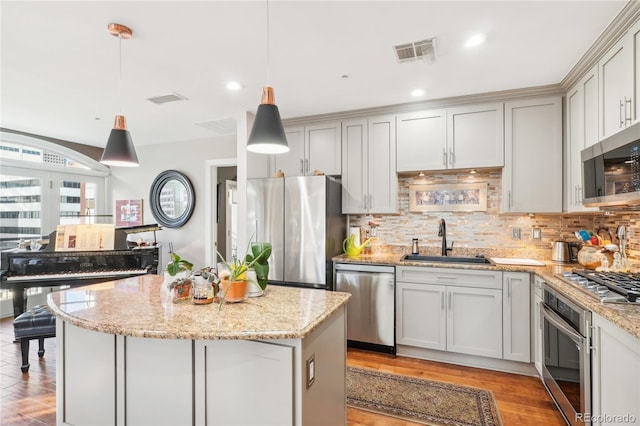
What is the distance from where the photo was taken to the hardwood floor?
2.18m

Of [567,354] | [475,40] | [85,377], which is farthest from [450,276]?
[85,377]

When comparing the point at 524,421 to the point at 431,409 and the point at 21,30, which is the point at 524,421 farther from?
the point at 21,30

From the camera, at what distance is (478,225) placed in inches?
135

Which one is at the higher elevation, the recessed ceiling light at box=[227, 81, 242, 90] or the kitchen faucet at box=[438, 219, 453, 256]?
the recessed ceiling light at box=[227, 81, 242, 90]

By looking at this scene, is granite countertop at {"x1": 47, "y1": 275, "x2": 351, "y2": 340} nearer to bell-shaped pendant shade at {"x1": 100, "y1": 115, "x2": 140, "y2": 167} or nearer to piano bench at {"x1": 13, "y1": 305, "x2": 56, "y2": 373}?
bell-shaped pendant shade at {"x1": 100, "y1": 115, "x2": 140, "y2": 167}

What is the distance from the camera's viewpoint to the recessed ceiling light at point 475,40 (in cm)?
214

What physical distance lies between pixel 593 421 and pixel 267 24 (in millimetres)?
2900

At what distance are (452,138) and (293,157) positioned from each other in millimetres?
1794

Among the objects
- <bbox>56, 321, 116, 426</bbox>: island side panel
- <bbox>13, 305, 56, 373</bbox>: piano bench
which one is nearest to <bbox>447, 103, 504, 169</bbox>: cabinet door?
<bbox>56, 321, 116, 426</bbox>: island side panel

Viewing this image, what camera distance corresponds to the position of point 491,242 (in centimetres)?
339

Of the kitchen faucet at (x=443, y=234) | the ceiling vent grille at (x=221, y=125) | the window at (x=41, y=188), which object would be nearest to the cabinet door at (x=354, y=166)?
the kitchen faucet at (x=443, y=234)

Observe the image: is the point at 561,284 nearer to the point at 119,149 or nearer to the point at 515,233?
the point at 515,233

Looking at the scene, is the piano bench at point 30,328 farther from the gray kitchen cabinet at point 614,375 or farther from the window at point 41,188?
the gray kitchen cabinet at point 614,375

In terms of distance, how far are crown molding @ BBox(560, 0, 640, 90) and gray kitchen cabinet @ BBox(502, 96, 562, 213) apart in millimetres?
329
